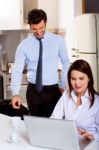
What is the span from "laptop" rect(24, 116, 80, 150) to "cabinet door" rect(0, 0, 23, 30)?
3263mm

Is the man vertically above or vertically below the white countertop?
above

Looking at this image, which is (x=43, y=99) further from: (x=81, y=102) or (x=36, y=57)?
(x=81, y=102)

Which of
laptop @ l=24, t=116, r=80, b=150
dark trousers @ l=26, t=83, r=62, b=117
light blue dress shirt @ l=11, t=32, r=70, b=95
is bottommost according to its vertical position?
dark trousers @ l=26, t=83, r=62, b=117

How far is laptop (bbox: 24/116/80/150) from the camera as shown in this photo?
1552mm

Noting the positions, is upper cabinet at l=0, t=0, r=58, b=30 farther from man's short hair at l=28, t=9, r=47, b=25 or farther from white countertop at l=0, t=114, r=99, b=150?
white countertop at l=0, t=114, r=99, b=150

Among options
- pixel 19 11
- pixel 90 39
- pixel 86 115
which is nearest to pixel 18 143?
pixel 86 115

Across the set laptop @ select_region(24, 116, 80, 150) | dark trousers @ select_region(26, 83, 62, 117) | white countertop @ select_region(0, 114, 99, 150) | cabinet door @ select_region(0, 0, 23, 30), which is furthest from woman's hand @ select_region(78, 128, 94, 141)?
cabinet door @ select_region(0, 0, 23, 30)

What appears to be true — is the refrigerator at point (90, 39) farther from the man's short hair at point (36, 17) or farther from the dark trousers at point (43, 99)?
the man's short hair at point (36, 17)

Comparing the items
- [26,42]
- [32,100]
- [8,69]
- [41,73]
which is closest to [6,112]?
[32,100]

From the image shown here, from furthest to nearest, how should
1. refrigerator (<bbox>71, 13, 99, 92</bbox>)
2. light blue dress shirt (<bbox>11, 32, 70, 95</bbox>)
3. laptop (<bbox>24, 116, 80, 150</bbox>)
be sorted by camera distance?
refrigerator (<bbox>71, 13, 99, 92</bbox>) < light blue dress shirt (<bbox>11, 32, 70, 95</bbox>) < laptop (<bbox>24, 116, 80, 150</bbox>)

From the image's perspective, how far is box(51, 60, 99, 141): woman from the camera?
1.98 m

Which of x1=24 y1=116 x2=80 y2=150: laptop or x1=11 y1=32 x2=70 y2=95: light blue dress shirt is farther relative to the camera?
x1=11 y1=32 x2=70 y2=95: light blue dress shirt

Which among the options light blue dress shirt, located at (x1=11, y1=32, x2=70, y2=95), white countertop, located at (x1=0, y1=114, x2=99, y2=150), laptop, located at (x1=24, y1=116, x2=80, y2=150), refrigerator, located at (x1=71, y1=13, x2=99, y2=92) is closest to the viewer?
laptop, located at (x1=24, y1=116, x2=80, y2=150)

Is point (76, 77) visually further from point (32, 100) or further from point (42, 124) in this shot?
point (32, 100)
